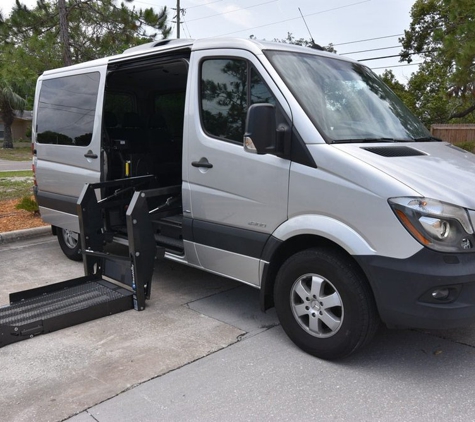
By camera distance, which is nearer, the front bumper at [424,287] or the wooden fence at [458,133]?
the front bumper at [424,287]

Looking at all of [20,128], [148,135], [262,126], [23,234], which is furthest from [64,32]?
[20,128]

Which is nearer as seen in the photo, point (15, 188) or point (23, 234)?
point (23, 234)

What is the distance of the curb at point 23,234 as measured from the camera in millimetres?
7005

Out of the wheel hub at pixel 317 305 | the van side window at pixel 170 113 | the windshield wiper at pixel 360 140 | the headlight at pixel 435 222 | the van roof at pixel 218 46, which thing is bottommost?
the wheel hub at pixel 317 305

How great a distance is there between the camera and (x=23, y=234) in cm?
723

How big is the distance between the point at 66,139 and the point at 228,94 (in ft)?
8.89

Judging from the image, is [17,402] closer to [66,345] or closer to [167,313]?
[66,345]

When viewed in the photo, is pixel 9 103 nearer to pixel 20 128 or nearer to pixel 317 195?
pixel 20 128

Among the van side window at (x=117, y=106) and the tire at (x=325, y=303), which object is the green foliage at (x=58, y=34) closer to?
the van side window at (x=117, y=106)

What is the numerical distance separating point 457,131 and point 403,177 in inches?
476

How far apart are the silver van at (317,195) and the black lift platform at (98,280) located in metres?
0.36

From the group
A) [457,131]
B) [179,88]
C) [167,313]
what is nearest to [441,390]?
[167,313]

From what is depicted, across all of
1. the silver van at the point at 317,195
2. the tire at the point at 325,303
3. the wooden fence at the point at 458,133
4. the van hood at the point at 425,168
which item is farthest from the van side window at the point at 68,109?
the wooden fence at the point at 458,133

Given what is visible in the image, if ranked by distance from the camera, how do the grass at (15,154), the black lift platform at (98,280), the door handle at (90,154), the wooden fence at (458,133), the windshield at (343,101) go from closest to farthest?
1. the windshield at (343,101)
2. the black lift platform at (98,280)
3. the door handle at (90,154)
4. the wooden fence at (458,133)
5. the grass at (15,154)
